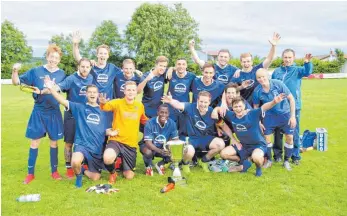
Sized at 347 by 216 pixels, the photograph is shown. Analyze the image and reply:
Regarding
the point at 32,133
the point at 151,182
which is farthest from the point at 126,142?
the point at 32,133

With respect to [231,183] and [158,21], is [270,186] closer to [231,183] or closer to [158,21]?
[231,183]

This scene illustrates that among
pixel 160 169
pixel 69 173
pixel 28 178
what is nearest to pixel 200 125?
pixel 160 169

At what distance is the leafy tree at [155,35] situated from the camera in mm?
49500

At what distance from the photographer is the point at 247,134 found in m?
6.46

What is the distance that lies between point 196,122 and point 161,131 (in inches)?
25.9

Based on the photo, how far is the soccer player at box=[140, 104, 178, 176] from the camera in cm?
643

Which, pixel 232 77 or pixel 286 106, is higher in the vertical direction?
pixel 232 77

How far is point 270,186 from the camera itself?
18.7ft

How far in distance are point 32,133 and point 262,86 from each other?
389 cm

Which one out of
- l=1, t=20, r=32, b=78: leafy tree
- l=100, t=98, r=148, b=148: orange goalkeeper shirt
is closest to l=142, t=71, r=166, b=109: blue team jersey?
l=100, t=98, r=148, b=148: orange goalkeeper shirt

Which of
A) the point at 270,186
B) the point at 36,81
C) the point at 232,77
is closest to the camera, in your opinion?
the point at 270,186

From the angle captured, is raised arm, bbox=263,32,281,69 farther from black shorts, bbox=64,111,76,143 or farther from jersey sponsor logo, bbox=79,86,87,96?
black shorts, bbox=64,111,76,143

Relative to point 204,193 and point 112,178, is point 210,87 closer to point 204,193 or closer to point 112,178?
point 204,193

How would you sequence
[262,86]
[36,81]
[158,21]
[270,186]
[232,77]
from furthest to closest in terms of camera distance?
[158,21]
[232,77]
[262,86]
[36,81]
[270,186]
